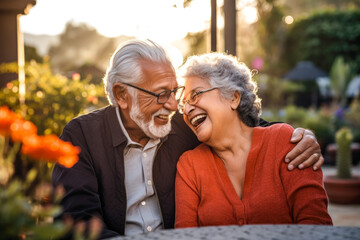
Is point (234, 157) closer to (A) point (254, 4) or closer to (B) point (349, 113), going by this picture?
(B) point (349, 113)

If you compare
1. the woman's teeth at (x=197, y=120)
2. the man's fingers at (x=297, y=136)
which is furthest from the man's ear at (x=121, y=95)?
the man's fingers at (x=297, y=136)

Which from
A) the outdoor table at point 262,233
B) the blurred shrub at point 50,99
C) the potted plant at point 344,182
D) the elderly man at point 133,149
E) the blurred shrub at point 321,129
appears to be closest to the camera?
the outdoor table at point 262,233

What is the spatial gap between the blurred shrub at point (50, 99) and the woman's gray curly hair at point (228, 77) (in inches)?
122

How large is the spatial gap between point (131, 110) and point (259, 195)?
1005 millimetres

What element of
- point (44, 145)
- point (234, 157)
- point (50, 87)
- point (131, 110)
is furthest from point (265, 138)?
point (50, 87)

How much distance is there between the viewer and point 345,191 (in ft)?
20.8

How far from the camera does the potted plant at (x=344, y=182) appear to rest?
6.20 meters

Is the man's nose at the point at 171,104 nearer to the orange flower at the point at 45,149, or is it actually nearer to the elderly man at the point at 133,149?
the elderly man at the point at 133,149

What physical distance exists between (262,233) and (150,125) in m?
1.34

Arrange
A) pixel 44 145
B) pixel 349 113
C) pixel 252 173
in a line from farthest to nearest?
pixel 349 113 < pixel 252 173 < pixel 44 145

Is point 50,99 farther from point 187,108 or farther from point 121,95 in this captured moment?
point 187,108

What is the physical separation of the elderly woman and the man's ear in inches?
15.1

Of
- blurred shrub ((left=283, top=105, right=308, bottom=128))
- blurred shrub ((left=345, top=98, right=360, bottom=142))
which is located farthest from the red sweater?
blurred shrub ((left=283, top=105, right=308, bottom=128))

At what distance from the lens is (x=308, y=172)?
2.22 m
